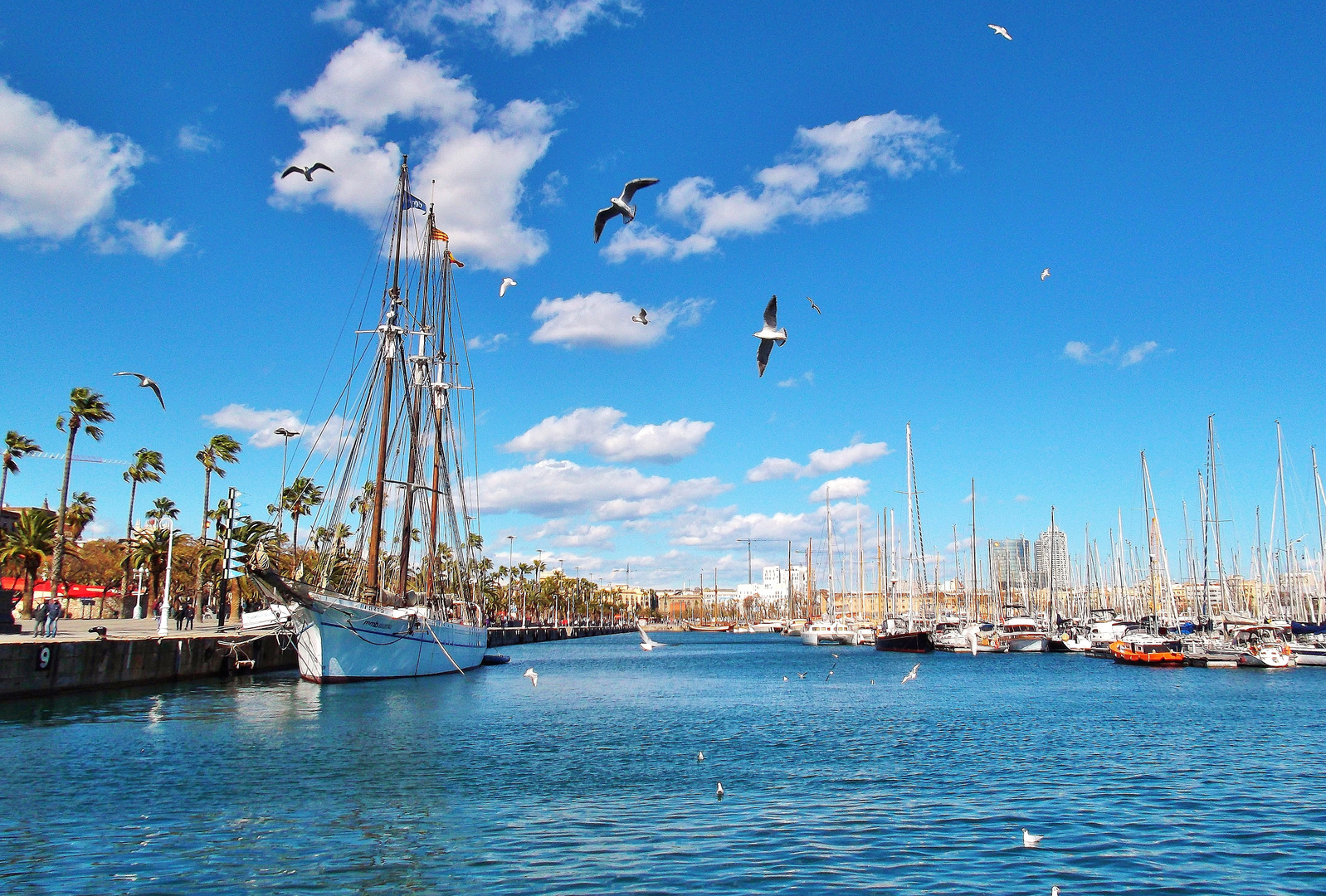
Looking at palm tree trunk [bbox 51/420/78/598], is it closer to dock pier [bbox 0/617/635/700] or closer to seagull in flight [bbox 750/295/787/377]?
dock pier [bbox 0/617/635/700]

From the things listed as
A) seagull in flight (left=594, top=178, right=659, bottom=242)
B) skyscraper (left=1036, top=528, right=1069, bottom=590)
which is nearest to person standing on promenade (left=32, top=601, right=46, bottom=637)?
seagull in flight (left=594, top=178, right=659, bottom=242)

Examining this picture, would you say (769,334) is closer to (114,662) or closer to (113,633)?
(114,662)

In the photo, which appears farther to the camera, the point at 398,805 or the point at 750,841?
the point at 398,805

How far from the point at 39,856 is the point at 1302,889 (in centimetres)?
1986

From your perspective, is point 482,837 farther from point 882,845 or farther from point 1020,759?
point 1020,759

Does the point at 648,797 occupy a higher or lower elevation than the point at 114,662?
lower

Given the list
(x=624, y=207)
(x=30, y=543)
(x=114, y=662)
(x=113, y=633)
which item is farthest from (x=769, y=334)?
(x=30, y=543)

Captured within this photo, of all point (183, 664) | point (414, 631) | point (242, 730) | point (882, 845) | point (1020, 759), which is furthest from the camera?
point (414, 631)

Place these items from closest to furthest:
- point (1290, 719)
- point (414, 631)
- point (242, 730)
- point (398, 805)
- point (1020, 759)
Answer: point (398, 805) → point (1020, 759) → point (242, 730) → point (1290, 719) → point (414, 631)

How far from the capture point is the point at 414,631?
53.2 meters

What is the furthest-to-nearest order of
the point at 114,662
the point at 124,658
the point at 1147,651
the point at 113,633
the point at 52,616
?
the point at 1147,651
the point at 113,633
the point at 124,658
the point at 114,662
the point at 52,616

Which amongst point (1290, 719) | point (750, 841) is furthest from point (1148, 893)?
A: point (1290, 719)

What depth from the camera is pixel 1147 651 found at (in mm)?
70625

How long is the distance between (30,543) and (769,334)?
189 ft
